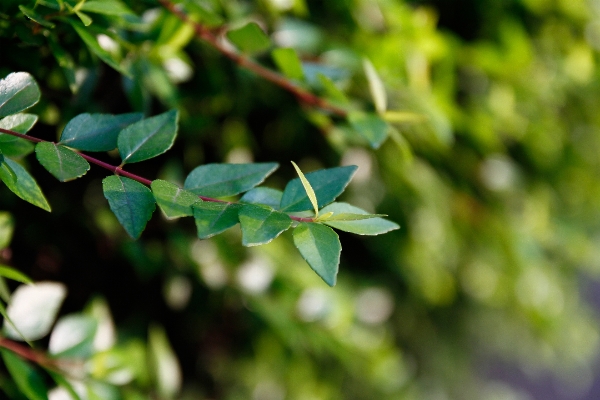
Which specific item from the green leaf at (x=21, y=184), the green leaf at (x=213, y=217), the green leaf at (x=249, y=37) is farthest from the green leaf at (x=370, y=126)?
the green leaf at (x=21, y=184)

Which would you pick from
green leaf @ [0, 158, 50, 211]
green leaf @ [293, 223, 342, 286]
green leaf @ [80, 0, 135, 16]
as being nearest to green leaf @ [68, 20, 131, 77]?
green leaf @ [80, 0, 135, 16]

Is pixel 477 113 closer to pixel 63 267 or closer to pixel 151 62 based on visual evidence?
pixel 151 62

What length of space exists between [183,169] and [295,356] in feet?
1.25

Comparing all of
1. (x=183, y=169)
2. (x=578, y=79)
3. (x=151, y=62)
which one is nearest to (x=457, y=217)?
(x=578, y=79)

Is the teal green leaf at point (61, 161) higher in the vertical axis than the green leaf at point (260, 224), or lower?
higher

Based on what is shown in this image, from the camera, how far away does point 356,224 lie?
435 mm

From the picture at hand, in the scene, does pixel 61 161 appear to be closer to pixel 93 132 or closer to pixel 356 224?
pixel 93 132

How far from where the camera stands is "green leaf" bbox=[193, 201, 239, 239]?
381mm

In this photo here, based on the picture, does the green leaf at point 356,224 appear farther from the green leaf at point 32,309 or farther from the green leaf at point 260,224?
the green leaf at point 32,309

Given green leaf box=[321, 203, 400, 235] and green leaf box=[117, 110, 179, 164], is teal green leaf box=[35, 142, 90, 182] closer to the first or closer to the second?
green leaf box=[117, 110, 179, 164]

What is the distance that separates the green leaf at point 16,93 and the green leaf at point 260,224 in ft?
0.64

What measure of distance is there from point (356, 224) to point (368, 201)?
0.63 meters


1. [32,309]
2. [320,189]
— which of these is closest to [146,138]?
[320,189]

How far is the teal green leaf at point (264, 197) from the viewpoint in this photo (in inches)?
18.0
